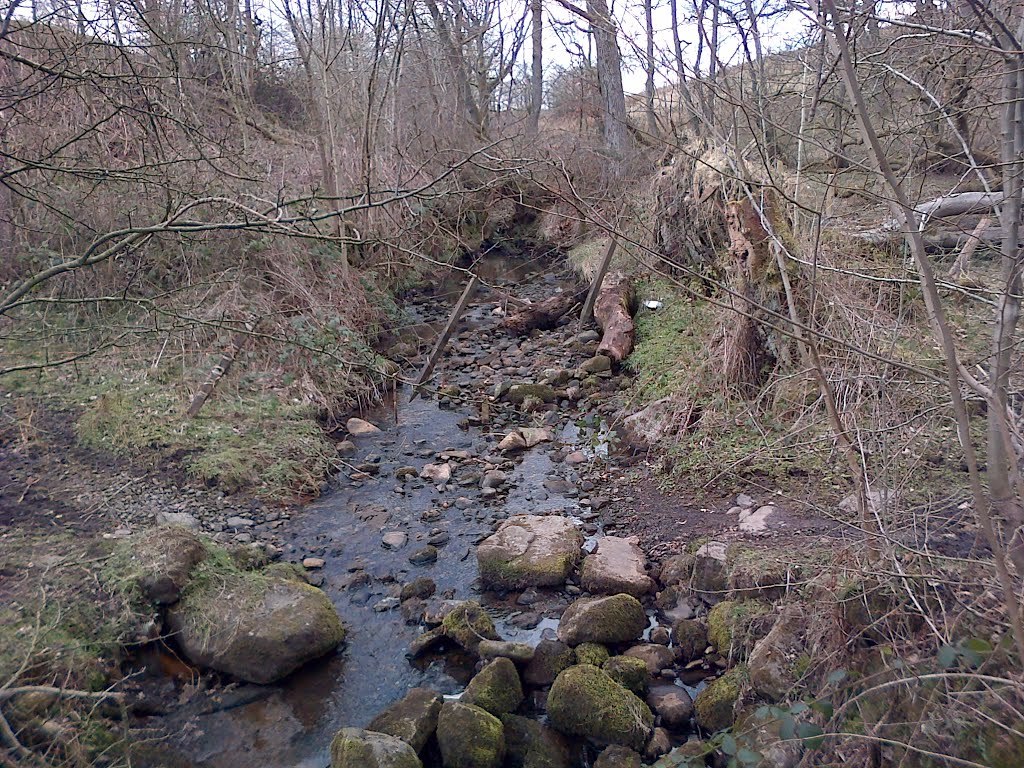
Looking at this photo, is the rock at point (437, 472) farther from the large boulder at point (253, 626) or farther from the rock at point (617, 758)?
the rock at point (617, 758)

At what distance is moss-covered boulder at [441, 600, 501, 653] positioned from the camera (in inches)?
166

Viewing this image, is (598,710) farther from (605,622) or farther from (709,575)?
(709,575)

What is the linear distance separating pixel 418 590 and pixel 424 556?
0.44 m

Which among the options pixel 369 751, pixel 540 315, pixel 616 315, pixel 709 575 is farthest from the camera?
pixel 540 315

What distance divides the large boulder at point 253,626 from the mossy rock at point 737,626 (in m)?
2.16

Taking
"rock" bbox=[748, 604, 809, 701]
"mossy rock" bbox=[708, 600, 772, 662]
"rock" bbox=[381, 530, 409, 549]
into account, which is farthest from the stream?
"rock" bbox=[748, 604, 809, 701]

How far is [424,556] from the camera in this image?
17.2ft

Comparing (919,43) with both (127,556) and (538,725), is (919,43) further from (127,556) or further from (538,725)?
(127,556)

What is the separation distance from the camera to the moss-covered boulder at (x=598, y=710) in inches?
135

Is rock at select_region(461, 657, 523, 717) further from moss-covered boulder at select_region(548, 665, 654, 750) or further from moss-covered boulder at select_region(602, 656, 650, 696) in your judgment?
moss-covered boulder at select_region(602, 656, 650, 696)

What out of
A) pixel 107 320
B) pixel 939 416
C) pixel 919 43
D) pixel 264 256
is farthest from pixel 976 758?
pixel 264 256

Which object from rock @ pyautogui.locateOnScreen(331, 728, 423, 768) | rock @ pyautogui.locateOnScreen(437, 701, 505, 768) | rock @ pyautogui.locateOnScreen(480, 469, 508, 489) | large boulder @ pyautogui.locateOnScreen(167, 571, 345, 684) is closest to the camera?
rock @ pyautogui.locateOnScreen(331, 728, 423, 768)

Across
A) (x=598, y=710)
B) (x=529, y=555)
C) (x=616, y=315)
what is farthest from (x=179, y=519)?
(x=616, y=315)

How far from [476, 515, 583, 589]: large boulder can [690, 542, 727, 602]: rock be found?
34.6 inches
